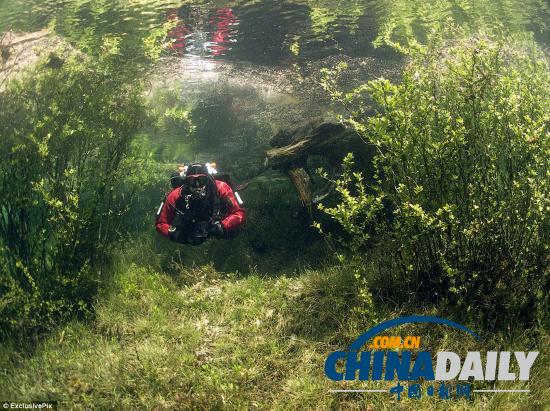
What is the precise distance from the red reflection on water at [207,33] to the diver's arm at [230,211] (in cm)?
743

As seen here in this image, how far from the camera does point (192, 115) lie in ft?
51.3

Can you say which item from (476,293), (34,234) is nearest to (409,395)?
(476,293)

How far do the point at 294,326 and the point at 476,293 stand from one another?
2.27 meters

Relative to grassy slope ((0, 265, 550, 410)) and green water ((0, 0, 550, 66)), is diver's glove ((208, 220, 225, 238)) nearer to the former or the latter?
grassy slope ((0, 265, 550, 410))

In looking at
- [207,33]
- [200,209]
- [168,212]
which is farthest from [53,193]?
[207,33]

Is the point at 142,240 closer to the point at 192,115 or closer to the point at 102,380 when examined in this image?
the point at 102,380

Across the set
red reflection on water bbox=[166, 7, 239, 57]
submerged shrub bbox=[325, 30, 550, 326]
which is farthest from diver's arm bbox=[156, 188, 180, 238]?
red reflection on water bbox=[166, 7, 239, 57]

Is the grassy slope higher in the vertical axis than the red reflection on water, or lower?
lower

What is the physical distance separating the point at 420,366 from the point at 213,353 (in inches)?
95.4

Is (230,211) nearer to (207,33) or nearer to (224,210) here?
(224,210)

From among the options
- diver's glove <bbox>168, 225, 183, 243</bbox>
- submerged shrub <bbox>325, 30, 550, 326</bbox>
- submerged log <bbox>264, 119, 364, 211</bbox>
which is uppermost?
submerged shrub <bbox>325, 30, 550, 326</bbox>

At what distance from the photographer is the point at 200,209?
7.31 m

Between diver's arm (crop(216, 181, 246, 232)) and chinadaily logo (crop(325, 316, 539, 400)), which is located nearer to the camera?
chinadaily logo (crop(325, 316, 539, 400))

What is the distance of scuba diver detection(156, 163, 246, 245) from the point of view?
713 cm
